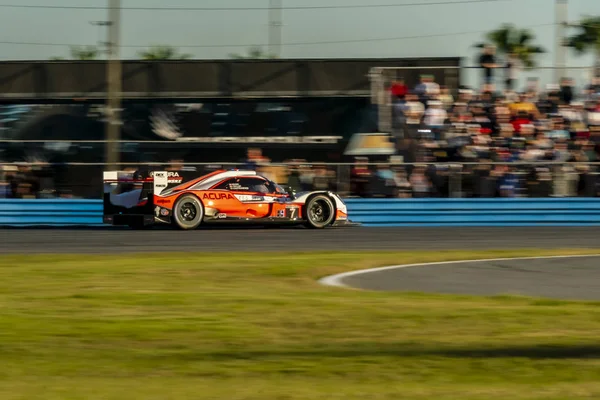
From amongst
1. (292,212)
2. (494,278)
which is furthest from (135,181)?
(494,278)

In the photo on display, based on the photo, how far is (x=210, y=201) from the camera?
63.2 ft

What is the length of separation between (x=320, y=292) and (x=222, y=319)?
1850 mm

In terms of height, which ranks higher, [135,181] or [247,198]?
[135,181]

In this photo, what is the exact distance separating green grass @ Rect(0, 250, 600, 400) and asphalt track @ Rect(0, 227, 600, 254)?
213 inches

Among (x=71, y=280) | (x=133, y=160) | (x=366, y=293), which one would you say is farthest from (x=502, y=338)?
(x=133, y=160)

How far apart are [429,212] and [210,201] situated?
4.56 metres

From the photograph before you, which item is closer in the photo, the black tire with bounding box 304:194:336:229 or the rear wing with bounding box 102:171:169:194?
the rear wing with bounding box 102:171:169:194

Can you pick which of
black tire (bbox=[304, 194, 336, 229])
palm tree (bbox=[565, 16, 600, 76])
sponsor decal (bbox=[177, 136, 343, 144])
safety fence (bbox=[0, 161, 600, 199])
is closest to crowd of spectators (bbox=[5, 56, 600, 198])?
safety fence (bbox=[0, 161, 600, 199])

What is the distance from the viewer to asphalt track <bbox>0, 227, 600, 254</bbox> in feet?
50.1

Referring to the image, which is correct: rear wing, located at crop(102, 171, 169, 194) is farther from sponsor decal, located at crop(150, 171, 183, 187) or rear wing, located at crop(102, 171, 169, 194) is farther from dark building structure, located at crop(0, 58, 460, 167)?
dark building structure, located at crop(0, 58, 460, 167)

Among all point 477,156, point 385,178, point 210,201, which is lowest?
point 210,201

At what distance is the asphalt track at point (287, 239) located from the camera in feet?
50.1

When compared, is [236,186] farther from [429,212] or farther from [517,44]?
[517,44]

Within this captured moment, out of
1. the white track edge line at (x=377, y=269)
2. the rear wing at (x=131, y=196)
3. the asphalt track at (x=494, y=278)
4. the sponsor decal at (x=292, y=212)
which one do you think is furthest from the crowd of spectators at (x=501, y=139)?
the asphalt track at (x=494, y=278)
